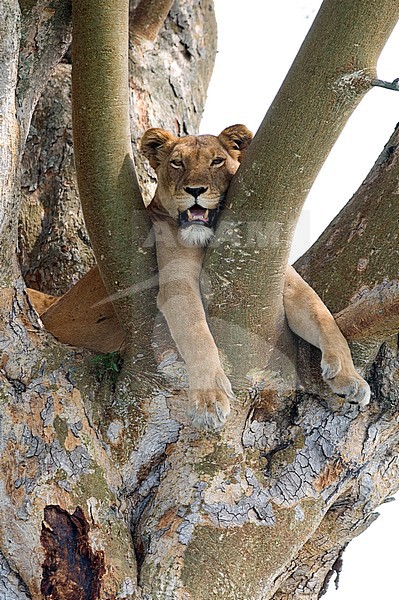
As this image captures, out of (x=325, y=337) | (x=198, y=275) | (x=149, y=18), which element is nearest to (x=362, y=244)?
(x=325, y=337)

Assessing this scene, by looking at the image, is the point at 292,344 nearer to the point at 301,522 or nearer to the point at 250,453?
the point at 250,453

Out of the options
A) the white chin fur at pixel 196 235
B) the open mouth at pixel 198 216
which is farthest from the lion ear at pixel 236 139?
the white chin fur at pixel 196 235

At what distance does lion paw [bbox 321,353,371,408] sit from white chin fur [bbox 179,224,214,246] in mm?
788

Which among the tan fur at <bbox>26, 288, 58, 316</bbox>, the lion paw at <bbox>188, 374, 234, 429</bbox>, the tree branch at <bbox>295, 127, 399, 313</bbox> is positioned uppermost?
the tree branch at <bbox>295, 127, 399, 313</bbox>

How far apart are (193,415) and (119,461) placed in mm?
474

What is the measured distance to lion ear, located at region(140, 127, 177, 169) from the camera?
4.67 metres

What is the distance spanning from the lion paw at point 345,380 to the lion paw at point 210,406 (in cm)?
47

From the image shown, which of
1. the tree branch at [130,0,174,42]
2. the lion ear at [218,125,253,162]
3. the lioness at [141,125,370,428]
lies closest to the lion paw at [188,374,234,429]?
the lioness at [141,125,370,428]

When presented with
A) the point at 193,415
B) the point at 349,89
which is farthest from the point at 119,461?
the point at 349,89

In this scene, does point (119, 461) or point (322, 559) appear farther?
point (322, 559)

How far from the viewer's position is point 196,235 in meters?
4.08

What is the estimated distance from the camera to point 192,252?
4.07 m

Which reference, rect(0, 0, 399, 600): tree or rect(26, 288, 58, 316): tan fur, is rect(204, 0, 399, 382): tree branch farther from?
rect(26, 288, 58, 316): tan fur

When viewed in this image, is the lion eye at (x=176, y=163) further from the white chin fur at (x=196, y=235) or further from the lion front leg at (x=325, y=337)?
the lion front leg at (x=325, y=337)
